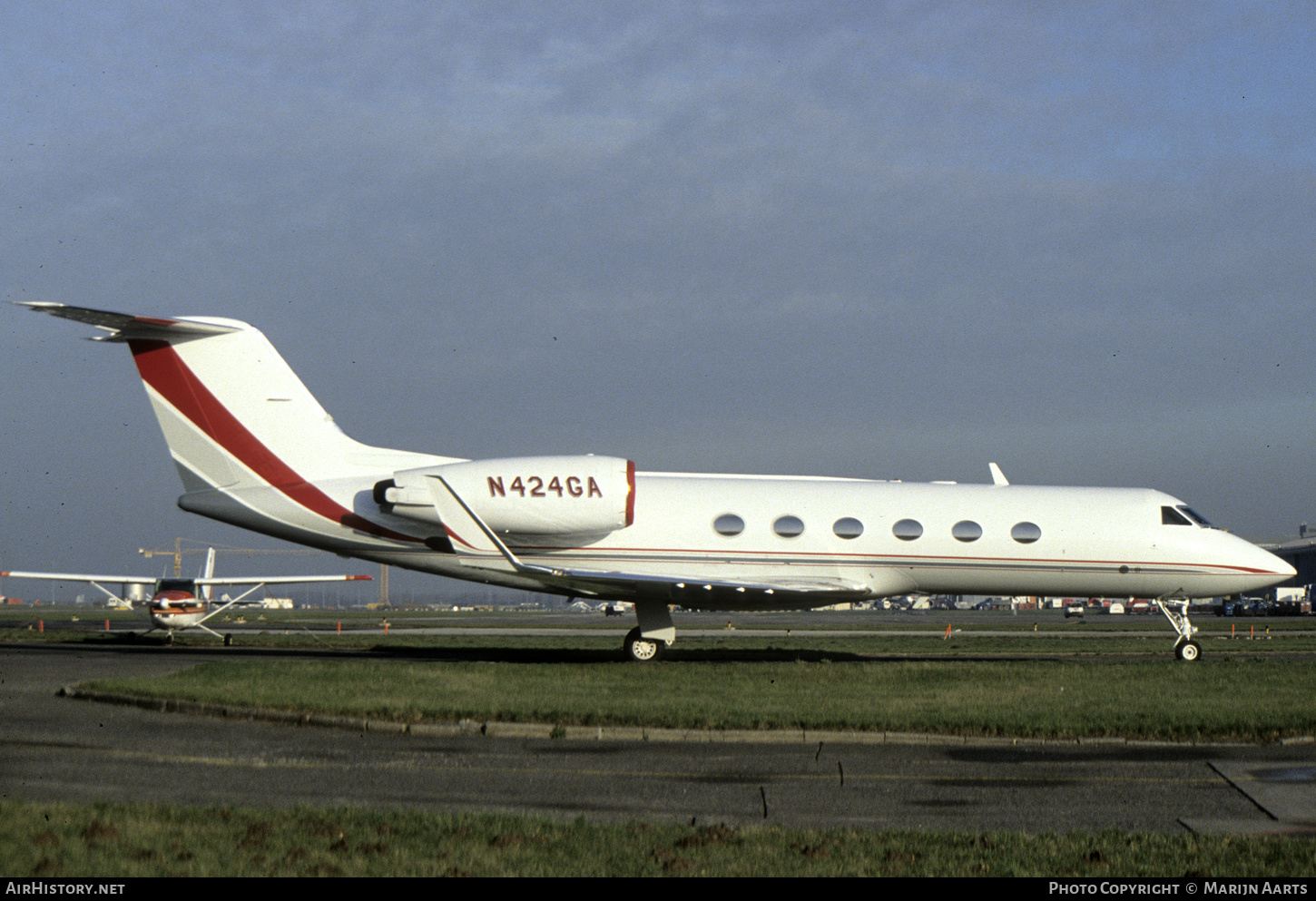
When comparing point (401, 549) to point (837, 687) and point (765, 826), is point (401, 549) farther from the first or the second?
point (765, 826)

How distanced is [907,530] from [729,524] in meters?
3.66

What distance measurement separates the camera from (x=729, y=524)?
23922 millimetres

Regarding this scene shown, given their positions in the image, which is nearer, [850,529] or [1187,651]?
[850,529]

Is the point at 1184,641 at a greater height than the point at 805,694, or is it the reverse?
the point at 1184,641

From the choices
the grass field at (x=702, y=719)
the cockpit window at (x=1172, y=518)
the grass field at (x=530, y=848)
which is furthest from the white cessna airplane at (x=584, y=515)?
the grass field at (x=530, y=848)

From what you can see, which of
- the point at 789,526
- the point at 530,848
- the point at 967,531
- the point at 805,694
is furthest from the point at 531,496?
the point at 530,848

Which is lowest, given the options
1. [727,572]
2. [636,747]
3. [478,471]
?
[636,747]

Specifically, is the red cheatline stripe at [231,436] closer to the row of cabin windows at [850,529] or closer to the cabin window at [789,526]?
the row of cabin windows at [850,529]

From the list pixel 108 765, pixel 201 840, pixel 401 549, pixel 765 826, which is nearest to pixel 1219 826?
pixel 765 826

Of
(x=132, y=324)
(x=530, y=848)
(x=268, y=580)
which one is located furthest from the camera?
(x=268, y=580)

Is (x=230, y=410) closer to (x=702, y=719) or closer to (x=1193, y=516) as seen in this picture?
(x=702, y=719)

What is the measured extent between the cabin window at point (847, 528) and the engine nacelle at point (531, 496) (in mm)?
4223
